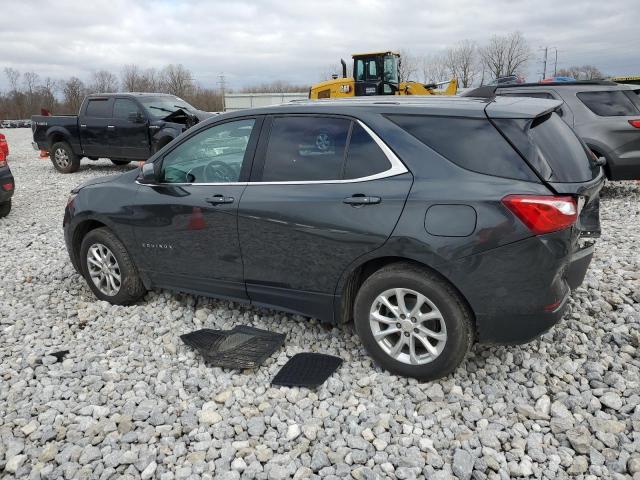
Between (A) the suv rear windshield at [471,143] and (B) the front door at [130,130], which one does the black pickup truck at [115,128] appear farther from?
(A) the suv rear windshield at [471,143]

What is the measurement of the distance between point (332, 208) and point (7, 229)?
22.7 ft

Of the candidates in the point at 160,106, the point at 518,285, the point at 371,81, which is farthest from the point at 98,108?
the point at 518,285

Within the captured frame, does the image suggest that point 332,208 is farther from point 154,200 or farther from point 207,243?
point 154,200

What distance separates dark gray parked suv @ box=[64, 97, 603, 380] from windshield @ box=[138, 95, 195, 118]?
9438 millimetres

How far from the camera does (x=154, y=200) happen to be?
14.3 ft

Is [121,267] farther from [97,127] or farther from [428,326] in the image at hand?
[97,127]

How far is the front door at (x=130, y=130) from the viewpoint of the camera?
1301 cm

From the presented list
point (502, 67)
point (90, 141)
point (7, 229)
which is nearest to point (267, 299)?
point (7, 229)

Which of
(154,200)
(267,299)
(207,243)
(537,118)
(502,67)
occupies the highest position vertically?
(502,67)

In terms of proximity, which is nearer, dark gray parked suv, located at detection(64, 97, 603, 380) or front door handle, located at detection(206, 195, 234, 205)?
dark gray parked suv, located at detection(64, 97, 603, 380)

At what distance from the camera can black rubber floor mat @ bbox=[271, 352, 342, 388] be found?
3.52 metres

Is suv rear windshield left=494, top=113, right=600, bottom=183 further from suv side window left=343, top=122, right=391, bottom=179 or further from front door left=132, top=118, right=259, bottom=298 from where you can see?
front door left=132, top=118, right=259, bottom=298

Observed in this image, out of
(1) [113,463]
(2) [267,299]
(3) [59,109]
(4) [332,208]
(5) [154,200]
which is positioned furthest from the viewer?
(3) [59,109]

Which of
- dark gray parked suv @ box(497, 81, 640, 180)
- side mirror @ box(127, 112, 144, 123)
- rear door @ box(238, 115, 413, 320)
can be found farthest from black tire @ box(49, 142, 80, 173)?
rear door @ box(238, 115, 413, 320)
